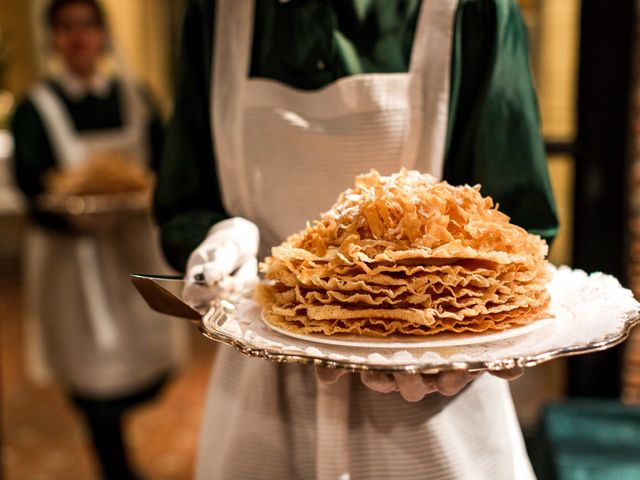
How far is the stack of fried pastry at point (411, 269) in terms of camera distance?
0.81m

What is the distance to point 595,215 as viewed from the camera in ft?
7.57

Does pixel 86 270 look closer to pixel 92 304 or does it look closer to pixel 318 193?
pixel 92 304

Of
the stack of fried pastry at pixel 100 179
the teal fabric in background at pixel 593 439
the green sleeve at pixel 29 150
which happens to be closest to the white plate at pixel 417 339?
the teal fabric in background at pixel 593 439

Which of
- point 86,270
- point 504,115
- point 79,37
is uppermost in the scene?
point 504,115

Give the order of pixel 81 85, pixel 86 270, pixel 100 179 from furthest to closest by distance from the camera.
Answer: pixel 81 85 < pixel 86 270 < pixel 100 179

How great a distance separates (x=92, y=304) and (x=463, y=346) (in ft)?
7.28

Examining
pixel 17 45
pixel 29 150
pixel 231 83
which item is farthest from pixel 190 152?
pixel 17 45

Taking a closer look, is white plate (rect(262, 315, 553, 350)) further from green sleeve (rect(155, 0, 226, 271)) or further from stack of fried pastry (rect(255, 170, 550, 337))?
green sleeve (rect(155, 0, 226, 271))

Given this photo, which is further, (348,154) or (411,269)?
(348,154)

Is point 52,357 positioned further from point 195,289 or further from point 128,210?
point 195,289

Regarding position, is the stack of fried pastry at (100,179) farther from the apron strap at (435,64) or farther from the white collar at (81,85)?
the apron strap at (435,64)

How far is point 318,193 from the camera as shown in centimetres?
110

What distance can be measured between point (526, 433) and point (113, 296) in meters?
1.41

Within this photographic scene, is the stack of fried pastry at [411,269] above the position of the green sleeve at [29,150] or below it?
above
